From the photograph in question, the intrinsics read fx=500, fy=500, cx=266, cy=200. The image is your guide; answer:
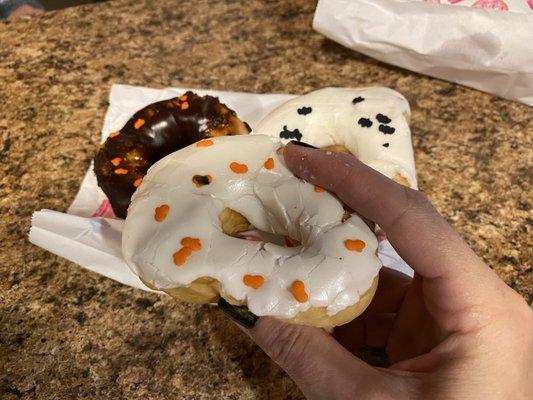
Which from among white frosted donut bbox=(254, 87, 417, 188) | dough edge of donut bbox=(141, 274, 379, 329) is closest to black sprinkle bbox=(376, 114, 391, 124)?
white frosted donut bbox=(254, 87, 417, 188)

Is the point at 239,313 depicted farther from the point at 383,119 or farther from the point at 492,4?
the point at 492,4

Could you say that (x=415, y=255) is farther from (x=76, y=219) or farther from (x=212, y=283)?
(x=76, y=219)

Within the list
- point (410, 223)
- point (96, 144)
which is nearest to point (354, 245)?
point (410, 223)

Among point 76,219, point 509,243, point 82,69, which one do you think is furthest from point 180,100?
point 509,243

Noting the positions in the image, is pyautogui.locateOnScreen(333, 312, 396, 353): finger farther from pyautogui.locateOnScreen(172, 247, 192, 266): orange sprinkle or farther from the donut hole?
pyautogui.locateOnScreen(172, 247, 192, 266): orange sprinkle

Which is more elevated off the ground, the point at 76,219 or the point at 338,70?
the point at 338,70

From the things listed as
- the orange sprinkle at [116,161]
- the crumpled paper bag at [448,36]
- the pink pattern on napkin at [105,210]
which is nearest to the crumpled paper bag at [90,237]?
the pink pattern on napkin at [105,210]

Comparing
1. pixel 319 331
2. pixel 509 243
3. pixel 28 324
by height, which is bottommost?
pixel 28 324
